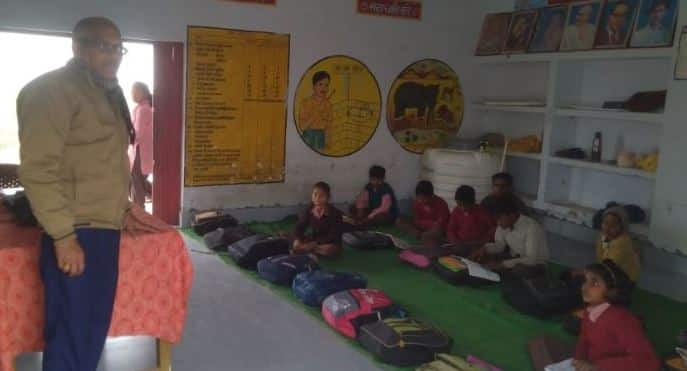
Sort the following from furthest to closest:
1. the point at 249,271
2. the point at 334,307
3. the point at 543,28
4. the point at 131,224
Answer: the point at 543,28
the point at 249,271
the point at 334,307
the point at 131,224

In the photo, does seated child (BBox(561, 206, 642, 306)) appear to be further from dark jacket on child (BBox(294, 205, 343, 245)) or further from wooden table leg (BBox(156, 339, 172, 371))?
wooden table leg (BBox(156, 339, 172, 371))

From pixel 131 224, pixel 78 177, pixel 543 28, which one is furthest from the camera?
pixel 543 28

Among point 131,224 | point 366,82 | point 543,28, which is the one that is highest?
point 543,28

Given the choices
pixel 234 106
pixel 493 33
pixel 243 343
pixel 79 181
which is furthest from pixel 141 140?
pixel 493 33

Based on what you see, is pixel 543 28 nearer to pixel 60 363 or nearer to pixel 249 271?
pixel 249 271

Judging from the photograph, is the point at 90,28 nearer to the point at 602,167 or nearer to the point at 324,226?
the point at 324,226

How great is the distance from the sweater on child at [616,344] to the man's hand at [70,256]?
249cm

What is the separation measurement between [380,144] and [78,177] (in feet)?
17.3

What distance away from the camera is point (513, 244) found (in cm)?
523

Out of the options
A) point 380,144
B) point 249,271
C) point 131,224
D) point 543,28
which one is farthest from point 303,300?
point 543,28

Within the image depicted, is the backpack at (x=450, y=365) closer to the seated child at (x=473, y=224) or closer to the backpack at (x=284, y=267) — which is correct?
the backpack at (x=284, y=267)

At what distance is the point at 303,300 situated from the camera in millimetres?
4336

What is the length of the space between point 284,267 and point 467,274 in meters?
1.47

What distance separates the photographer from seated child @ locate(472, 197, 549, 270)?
502cm
